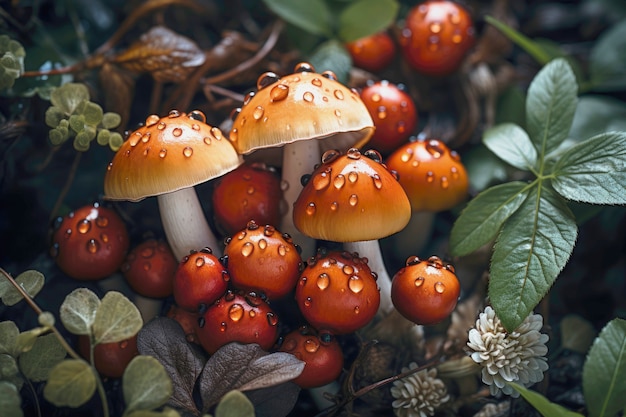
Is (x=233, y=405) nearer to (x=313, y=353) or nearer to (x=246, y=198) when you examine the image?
(x=313, y=353)

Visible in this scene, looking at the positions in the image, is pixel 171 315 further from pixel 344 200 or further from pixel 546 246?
pixel 546 246

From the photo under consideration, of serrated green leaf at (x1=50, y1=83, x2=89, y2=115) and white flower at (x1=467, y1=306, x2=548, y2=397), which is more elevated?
serrated green leaf at (x1=50, y1=83, x2=89, y2=115)

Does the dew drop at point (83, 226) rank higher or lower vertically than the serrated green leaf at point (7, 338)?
higher

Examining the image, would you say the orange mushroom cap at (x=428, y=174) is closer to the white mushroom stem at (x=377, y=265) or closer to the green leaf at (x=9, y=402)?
the white mushroom stem at (x=377, y=265)

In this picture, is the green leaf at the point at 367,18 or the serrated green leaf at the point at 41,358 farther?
the green leaf at the point at 367,18

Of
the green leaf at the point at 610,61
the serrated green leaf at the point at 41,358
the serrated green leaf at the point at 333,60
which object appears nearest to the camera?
the serrated green leaf at the point at 41,358

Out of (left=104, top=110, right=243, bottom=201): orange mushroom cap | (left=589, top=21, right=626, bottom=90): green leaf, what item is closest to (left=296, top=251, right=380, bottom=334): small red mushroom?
(left=104, top=110, right=243, bottom=201): orange mushroom cap

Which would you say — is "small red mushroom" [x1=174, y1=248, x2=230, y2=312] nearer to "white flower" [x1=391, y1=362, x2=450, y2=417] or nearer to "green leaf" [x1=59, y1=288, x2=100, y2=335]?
"green leaf" [x1=59, y1=288, x2=100, y2=335]

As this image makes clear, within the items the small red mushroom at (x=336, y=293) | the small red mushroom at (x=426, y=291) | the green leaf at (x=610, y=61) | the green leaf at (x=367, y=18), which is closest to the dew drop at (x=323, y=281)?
the small red mushroom at (x=336, y=293)

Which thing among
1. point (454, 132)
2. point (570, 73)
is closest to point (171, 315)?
point (454, 132)

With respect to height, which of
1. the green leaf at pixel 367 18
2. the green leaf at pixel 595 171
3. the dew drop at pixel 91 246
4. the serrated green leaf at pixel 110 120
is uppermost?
the green leaf at pixel 367 18
